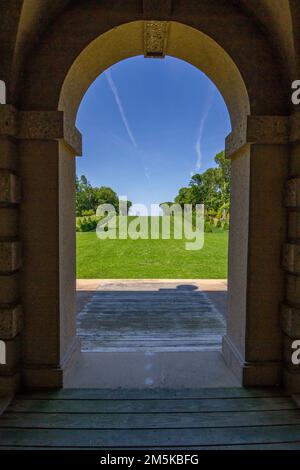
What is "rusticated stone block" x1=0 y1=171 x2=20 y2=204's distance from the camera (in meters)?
3.19

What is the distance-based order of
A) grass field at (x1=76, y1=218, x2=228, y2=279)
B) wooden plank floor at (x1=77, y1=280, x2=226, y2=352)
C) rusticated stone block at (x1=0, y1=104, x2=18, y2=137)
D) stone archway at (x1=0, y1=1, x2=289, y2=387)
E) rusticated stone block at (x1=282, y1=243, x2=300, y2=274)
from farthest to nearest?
1. grass field at (x1=76, y1=218, x2=228, y2=279)
2. wooden plank floor at (x1=77, y1=280, x2=226, y2=352)
3. stone archway at (x1=0, y1=1, x2=289, y2=387)
4. rusticated stone block at (x1=282, y1=243, x2=300, y2=274)
5. rusticated stone block at (x1=0, y1=104, x2=18, y2=137)

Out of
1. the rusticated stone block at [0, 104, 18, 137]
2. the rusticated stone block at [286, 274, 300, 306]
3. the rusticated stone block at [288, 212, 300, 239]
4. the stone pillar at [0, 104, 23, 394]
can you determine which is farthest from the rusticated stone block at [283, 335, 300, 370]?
the rusticated stone block at [0, 104, 18, 137]

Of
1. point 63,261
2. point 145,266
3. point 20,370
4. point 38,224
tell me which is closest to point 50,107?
point 38,224

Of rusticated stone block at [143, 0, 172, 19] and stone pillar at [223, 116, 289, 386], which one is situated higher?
rusticated stone block at [143, 0, 172, 19]

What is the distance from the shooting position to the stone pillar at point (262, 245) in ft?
11.3

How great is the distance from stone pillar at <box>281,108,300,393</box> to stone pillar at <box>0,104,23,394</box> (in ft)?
11.2

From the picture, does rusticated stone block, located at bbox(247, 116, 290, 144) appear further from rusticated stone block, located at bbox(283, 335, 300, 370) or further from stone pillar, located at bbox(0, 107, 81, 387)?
rusticated stone block, located at bbox(283, 335, 300, 370)

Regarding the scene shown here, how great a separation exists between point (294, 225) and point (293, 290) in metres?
0.82

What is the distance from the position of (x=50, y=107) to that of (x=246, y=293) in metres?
3.51

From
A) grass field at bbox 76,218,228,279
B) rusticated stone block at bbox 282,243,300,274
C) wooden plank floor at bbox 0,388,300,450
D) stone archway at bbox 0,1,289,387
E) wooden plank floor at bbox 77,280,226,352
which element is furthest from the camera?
grass field at bbox 76,218,228,279

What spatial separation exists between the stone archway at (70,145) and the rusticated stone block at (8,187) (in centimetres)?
19

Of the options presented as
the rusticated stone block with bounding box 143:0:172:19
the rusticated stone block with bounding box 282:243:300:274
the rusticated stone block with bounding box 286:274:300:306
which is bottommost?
the rusticated stone block with bounding box 286:274:300:306

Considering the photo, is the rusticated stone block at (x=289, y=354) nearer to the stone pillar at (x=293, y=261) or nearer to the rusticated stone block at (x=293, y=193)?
the stone pillar at (x=293, y=261)
